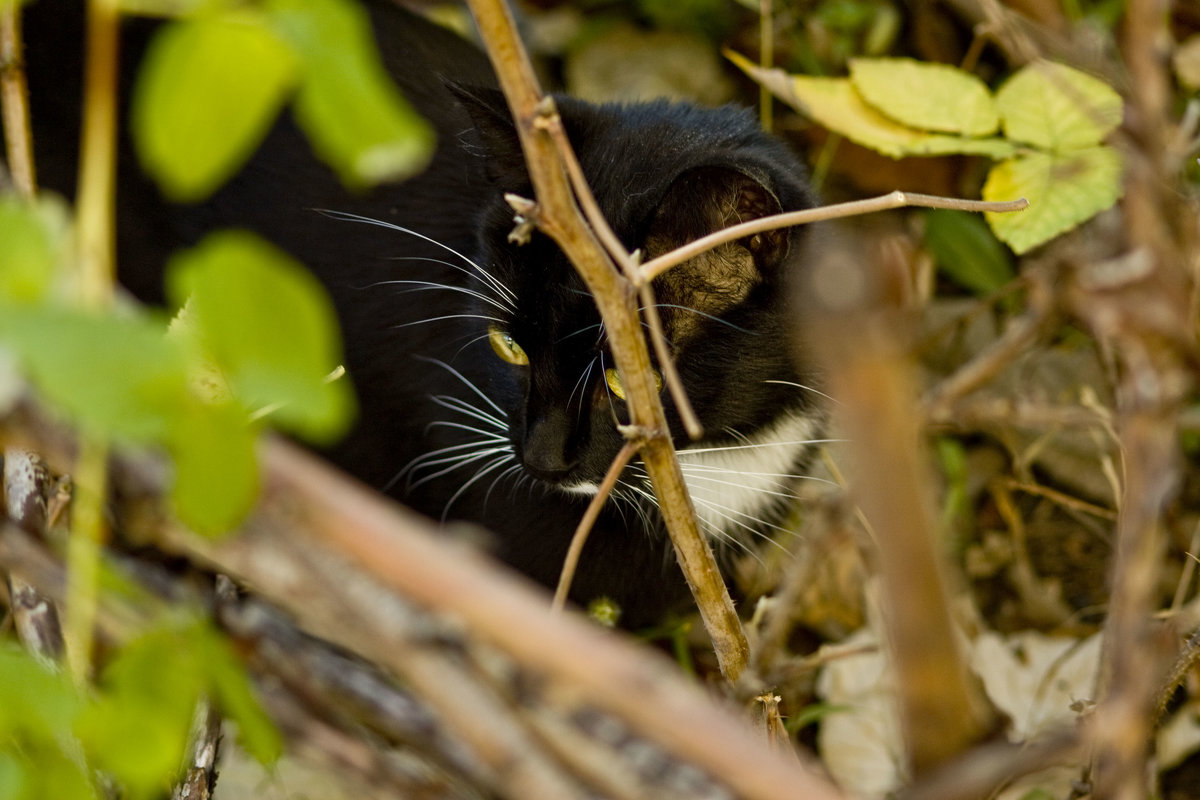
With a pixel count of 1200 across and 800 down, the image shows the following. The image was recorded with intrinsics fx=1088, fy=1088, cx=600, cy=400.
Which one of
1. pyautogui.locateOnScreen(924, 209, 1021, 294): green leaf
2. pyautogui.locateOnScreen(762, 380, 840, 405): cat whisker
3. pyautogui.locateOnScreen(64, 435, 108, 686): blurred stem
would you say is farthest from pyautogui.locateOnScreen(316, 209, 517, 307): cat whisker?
pyautogui.locateOnScreen(924, 209, 1021, 294): green leaf

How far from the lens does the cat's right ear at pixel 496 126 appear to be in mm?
1241

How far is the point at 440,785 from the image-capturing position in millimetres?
757

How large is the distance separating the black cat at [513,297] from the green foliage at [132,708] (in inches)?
27.8

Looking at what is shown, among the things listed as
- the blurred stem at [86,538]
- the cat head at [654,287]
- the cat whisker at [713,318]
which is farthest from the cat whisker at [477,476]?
the blurred stem at [86,538]

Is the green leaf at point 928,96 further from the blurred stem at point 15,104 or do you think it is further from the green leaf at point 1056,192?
the blurred stem at point 15,104

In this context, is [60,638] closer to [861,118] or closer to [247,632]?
[247,632]

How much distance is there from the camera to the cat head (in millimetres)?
1237

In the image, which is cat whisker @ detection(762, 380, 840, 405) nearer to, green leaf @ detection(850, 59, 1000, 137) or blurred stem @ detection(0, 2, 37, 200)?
green leaf @ detection(850, 59, 1000, 137)

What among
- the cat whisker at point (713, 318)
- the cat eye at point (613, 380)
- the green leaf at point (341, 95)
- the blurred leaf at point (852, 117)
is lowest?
the cat eye at point (613, 380)

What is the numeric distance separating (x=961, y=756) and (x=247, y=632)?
0.46m

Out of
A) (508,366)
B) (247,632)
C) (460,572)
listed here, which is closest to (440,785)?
(247,632)

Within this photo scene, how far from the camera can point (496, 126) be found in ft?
4.12

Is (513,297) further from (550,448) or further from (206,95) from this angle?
(206,95)

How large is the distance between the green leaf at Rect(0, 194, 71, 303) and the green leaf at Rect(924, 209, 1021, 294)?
176 centimetres
